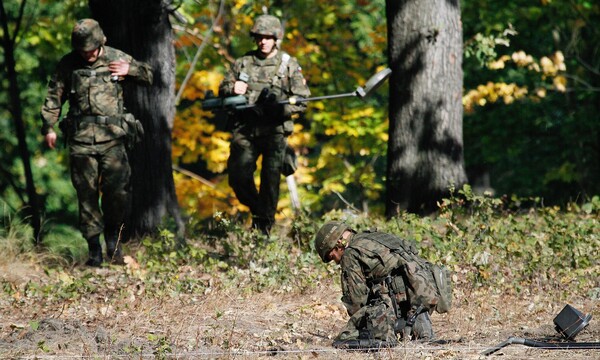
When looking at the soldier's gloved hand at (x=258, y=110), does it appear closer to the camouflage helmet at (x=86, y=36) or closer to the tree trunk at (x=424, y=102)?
the camouflage helmet at (x=86, y=36)

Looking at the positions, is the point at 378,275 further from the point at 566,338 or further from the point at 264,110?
the point at 264,110

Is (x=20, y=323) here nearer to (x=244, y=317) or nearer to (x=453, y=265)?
(x=244, y=317)

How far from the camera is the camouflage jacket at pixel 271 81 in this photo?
33.7 feet

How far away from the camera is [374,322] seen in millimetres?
6598

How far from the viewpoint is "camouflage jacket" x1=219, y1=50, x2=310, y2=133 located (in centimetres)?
1027

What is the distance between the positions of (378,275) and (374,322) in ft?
1.19

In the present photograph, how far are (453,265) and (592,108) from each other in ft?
50.3

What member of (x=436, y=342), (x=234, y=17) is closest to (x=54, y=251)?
(x=436, y=342)

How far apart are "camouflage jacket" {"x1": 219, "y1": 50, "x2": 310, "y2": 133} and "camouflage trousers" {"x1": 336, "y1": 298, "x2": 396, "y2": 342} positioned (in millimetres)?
3850

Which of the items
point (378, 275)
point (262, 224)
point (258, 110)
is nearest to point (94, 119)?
point (258, 110)

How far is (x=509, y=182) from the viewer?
28469 millimetres

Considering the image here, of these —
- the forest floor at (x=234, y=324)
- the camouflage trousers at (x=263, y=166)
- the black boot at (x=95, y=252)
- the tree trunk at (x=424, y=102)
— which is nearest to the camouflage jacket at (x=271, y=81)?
the camouflage trousers at (x=263, y=166)

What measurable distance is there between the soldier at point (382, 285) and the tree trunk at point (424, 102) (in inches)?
176

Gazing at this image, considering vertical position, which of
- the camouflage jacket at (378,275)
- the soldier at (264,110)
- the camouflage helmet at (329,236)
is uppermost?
the soldier at (264,110)
